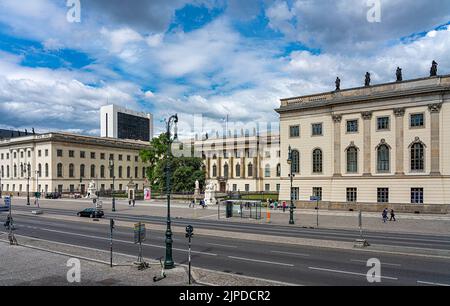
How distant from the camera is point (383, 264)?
57.1 feet

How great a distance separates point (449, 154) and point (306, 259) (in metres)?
32.4

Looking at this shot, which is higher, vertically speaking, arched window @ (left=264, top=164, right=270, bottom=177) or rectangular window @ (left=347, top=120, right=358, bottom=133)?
rectangular window @ (left=347, top=120, right=358, bottom=133)

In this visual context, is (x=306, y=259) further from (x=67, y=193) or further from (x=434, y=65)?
(x=67, y=193)

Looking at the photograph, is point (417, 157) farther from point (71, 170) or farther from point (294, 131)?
point (71, 170)

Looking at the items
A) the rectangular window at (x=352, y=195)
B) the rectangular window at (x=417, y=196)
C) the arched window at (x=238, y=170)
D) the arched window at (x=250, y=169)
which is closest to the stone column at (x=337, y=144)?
the rectangular window at (x=352, y=195)

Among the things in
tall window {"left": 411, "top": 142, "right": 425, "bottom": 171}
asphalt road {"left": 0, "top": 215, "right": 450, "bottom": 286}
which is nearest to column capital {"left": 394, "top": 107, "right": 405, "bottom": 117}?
tall window {"left": 411, "top": 142, "right": 425, "bottom": 171}

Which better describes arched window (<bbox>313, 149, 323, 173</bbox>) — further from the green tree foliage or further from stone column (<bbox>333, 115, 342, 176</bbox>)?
the green tree foliage

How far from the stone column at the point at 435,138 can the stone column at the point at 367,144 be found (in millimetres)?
7038

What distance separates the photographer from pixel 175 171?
76500mm

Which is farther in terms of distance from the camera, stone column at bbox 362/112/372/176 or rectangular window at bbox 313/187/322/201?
rectangular window at bbox 313/187/322/201

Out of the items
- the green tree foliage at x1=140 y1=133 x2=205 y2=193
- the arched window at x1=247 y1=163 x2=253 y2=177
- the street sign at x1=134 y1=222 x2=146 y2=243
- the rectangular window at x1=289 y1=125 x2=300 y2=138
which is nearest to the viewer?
the street sign at x1=134 y1=222 x2=146 y2=243

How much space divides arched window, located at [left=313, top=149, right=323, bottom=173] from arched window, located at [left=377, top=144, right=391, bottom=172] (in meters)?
7.68

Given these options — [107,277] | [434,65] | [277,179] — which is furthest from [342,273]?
[277,179]

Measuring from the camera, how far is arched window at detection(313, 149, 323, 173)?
51.0 meters
